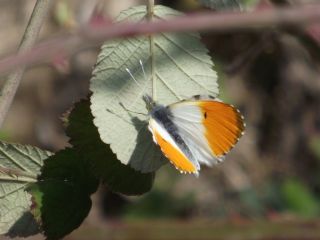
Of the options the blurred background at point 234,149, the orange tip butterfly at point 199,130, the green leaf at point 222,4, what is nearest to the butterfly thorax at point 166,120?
the orange tip butterfly at point 199,130

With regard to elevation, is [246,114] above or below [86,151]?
below

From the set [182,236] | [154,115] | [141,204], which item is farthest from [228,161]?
[154,115]

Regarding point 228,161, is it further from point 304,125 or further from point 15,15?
point 15,15

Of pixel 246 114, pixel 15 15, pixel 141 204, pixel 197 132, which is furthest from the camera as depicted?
pixel 246 114

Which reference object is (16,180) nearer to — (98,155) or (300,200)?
(98,155)

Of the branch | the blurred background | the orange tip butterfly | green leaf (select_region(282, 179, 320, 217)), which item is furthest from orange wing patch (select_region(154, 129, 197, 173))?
green leaf (select_region(282, 179, 320, 217))

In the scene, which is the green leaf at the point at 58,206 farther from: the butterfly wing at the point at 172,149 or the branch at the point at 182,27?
the branch at the point at 182,27

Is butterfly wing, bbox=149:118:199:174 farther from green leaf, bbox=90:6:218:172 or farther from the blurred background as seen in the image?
the blurred background
